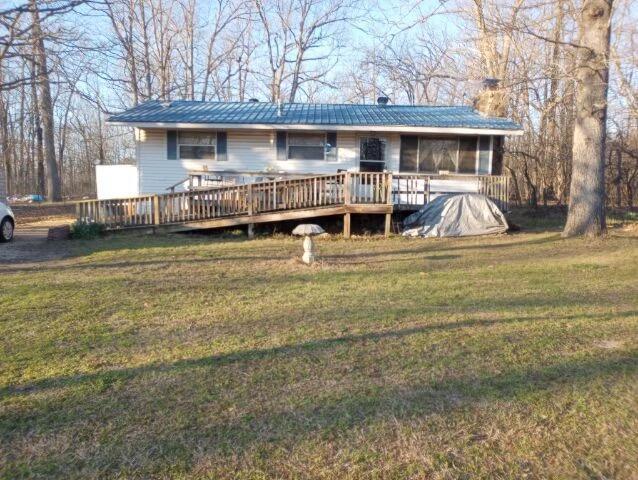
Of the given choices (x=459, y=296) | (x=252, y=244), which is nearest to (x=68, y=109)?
(x=252, y=244)

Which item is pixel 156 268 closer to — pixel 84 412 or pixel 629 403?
pixel 84 412

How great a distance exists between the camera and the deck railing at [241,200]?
12.8 metres

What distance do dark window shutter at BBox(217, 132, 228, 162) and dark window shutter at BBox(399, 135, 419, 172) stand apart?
543 centimetres

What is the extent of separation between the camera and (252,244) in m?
11.8

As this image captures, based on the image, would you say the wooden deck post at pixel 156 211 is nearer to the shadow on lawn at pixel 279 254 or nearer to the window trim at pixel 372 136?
the shadow on lawn at pixel 279 254

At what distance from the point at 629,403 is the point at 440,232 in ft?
31.7

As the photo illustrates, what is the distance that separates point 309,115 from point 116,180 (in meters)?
8.02

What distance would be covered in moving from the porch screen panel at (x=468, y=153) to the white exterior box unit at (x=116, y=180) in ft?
38.2

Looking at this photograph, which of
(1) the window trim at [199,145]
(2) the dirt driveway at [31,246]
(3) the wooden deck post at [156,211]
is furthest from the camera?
(1) the window trim at [199,145]

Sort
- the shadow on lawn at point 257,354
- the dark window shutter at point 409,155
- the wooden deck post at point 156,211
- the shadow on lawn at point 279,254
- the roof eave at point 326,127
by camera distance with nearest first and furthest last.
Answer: the shadow on lawn at point 257,354
the shadow on lawn at point 279,254
the wooden deck post at point 156,211
the roof eave at point 326,127
the dark window shutter at point 409,155

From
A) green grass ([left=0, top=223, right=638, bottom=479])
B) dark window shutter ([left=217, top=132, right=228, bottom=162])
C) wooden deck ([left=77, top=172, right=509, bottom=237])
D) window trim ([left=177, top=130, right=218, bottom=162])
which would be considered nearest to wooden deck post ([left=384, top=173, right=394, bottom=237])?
wooden deck ([left=77, top=172, right=509, bottom=237])

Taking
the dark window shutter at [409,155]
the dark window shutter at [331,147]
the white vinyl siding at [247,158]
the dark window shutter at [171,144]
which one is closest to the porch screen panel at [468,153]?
the dark window shutter at [409,155]

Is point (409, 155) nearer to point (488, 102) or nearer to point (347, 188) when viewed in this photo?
point (488, 102)

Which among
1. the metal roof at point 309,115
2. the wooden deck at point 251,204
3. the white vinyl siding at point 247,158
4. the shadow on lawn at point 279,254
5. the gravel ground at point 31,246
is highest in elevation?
the metal roof at point 309,115
